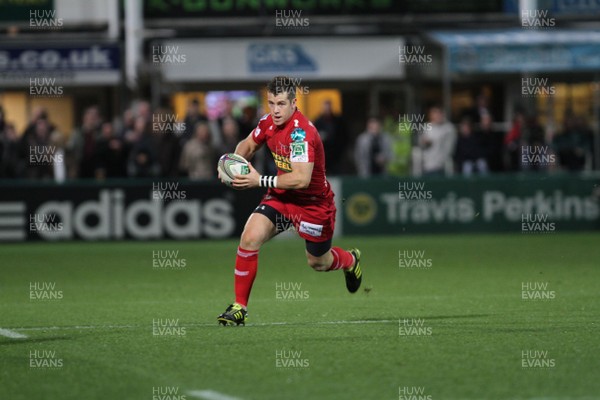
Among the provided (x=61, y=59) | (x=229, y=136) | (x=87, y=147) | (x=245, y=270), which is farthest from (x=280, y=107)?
(x=61, y=59)

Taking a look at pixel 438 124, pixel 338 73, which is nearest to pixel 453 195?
pixel 438 124

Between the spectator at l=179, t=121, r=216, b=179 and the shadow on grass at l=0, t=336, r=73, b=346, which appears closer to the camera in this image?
the shadow on grass at l=0, t=336, r=73, b=346

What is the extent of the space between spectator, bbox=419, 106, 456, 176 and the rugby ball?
12228 millimetres

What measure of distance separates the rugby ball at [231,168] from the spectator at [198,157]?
11525 mm

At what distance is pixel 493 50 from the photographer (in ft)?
84.4

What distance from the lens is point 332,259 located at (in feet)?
39.1

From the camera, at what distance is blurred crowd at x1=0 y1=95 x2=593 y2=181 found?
22.3 metres

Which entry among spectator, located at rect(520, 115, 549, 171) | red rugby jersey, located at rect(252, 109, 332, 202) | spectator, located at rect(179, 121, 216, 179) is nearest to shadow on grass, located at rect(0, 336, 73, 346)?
red rugby jersey, located at rect(252, 109, 332, 202)

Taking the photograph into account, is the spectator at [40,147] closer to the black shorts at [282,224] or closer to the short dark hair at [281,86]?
the black shorts at [282,224]

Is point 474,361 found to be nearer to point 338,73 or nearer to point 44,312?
point 44,312

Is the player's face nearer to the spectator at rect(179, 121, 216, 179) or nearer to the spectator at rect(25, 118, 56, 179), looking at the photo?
the spectator at rect(179, 121, 216, 179)

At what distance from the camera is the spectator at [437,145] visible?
2267cm

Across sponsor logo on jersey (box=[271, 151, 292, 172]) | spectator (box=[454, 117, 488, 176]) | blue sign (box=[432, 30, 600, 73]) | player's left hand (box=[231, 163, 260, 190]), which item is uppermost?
blue sign (box=[432, 30, 600, 73])

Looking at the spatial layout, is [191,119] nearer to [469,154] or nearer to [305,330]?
[469,154]
